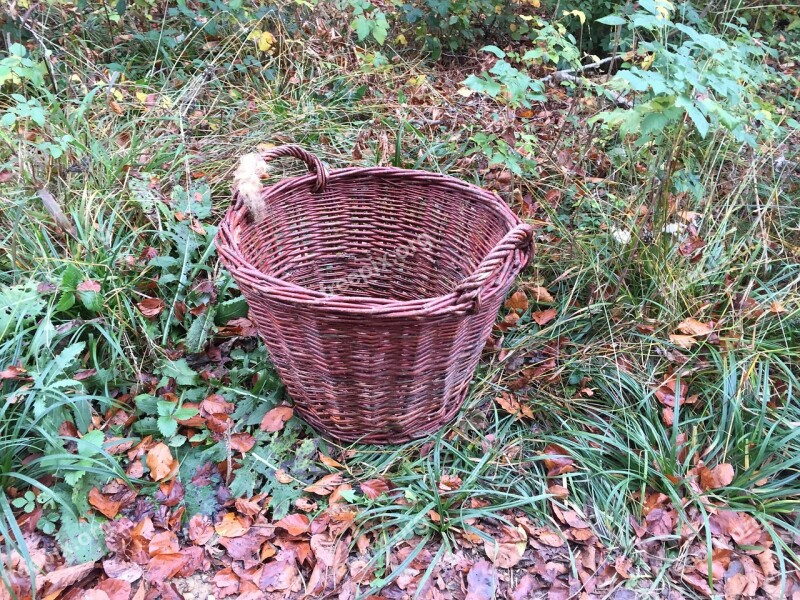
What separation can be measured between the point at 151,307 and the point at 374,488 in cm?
91

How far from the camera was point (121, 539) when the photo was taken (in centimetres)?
129

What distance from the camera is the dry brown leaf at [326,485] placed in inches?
56.1

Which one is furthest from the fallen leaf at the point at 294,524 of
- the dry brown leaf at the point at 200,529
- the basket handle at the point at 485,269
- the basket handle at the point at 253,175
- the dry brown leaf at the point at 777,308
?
the dry brown leaf at the point at 777,308

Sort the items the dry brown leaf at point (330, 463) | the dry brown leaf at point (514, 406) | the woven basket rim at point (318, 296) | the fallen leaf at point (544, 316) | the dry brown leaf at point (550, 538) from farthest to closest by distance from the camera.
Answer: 1. the fallen leaf at point (544, 316)
2. the dry brown leaf at point (514, 406)
3. the dry brown leaf at point (330, 463)
4. the dry brown leaf at point (550, 538)
5. the woven basket rim at point (318, 296)

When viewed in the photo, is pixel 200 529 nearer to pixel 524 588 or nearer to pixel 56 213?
pixel 524 588

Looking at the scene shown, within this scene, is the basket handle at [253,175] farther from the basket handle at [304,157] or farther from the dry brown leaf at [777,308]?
the dry brown leaf at [777,308]

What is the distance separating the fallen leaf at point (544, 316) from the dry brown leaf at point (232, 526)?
110 centimetres

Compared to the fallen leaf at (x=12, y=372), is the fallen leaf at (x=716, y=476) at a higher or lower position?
lower

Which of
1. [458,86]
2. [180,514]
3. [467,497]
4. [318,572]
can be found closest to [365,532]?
[318,572]

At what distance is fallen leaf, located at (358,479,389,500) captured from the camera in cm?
141

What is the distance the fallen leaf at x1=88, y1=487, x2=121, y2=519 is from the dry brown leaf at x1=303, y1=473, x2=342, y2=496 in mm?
468

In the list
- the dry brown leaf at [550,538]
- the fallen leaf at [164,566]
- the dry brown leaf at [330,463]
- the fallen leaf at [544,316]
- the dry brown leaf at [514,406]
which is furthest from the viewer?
the fallen leaf at [544,316]

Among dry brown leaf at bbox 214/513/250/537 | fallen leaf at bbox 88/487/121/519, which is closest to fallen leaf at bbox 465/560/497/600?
dry brown leaf at bbox 214/513/250/537

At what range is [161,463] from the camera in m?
1.43
